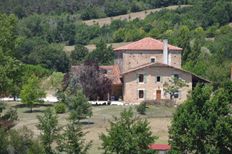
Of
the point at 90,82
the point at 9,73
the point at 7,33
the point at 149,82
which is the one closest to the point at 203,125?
the point at 7,33

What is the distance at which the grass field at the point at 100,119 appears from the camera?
5675 cm

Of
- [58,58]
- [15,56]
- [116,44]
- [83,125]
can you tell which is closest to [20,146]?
[83,125]

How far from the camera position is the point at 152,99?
241 ft

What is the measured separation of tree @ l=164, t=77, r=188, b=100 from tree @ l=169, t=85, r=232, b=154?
24949mm

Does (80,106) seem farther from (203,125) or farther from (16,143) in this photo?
(203,125)

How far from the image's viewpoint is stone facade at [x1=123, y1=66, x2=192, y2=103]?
242 feet

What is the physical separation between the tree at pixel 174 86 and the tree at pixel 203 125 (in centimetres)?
→ 2495

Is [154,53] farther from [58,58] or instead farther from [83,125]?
[58,58]

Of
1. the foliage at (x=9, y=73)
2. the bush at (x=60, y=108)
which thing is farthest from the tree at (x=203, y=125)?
the bush at (x=60, y=108)

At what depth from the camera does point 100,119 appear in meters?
61.4

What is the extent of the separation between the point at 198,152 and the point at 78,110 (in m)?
15.8

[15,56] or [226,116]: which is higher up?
[15,56]

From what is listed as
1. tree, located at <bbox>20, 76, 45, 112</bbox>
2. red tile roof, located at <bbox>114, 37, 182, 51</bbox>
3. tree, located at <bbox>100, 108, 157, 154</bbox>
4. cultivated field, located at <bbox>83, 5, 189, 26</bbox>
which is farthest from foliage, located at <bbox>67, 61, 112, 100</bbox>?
cultivated field, located at <bbox>83, 5, 189, 26</bbox>

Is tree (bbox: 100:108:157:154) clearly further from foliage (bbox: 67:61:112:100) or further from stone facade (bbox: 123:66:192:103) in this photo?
stone facade (bbox: 123:66:192:103)
